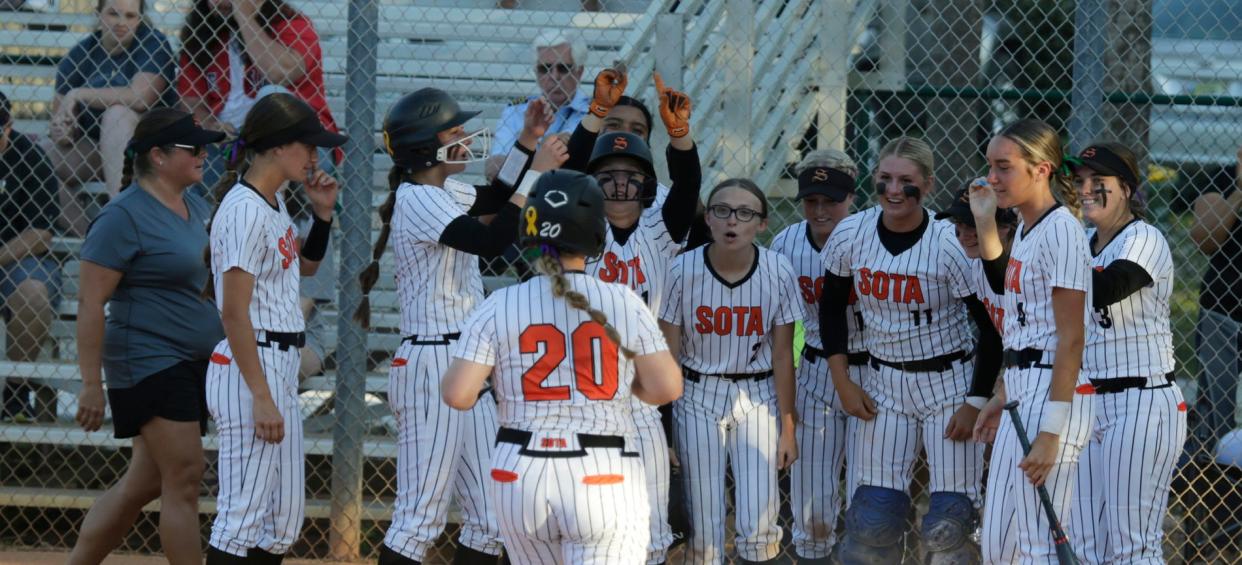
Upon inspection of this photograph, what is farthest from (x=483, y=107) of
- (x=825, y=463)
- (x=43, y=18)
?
(x=825, y=463)

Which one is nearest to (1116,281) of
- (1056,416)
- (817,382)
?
(1056,416)

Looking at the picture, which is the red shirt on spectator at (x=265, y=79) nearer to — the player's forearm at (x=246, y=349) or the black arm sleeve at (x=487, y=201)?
the black arm sleeve at (x=487, y=201)

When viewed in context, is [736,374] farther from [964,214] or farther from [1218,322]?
[1218,322]

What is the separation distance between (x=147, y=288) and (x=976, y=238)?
9.22 feet

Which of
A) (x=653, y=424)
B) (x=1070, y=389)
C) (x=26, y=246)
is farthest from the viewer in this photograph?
(x=26, y=246)

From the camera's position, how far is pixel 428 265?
4125mm

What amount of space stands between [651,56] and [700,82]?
0.25m

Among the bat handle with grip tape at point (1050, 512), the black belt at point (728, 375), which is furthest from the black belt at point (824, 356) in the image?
the bat handle with grip tape at point (1050, 512)

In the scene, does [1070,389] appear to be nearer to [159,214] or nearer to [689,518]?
[689,518]

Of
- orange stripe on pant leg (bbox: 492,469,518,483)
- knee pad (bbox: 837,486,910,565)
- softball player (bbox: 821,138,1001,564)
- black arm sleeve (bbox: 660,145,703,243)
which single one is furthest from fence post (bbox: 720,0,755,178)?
orange stripe on pant leg (bbox: 492,469,518,483)

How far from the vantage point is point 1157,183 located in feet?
32.0

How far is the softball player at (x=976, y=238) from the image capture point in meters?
4.45

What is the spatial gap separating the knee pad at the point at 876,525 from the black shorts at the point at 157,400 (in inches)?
90.1

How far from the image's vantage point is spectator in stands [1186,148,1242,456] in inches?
213
